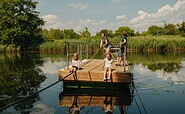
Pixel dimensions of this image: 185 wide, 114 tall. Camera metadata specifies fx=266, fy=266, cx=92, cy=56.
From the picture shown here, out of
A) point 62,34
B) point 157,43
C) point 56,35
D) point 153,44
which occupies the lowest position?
point 153,44

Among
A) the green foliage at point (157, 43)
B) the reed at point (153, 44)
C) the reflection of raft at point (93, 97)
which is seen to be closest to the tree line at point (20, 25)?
the reed at point (153, 44)

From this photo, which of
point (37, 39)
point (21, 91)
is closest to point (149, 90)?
point (21, 91)

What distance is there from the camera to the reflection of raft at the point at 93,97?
1005 cm

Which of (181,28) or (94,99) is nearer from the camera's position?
(94,99)

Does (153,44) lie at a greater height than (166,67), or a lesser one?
greater

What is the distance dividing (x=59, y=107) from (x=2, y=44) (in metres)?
53.3

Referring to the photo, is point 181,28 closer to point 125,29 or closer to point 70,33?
point 125,29

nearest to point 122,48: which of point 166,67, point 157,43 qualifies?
point 166,67

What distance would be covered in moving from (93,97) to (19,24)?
53.5 meters

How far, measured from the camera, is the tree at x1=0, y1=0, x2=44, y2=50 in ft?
192

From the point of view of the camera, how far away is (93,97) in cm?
1091

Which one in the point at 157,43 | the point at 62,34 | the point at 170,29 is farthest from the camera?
the point at 62,34

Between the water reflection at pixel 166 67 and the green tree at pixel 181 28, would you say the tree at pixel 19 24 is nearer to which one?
the water reflection at pixel 166 67

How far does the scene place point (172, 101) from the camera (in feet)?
34.1
